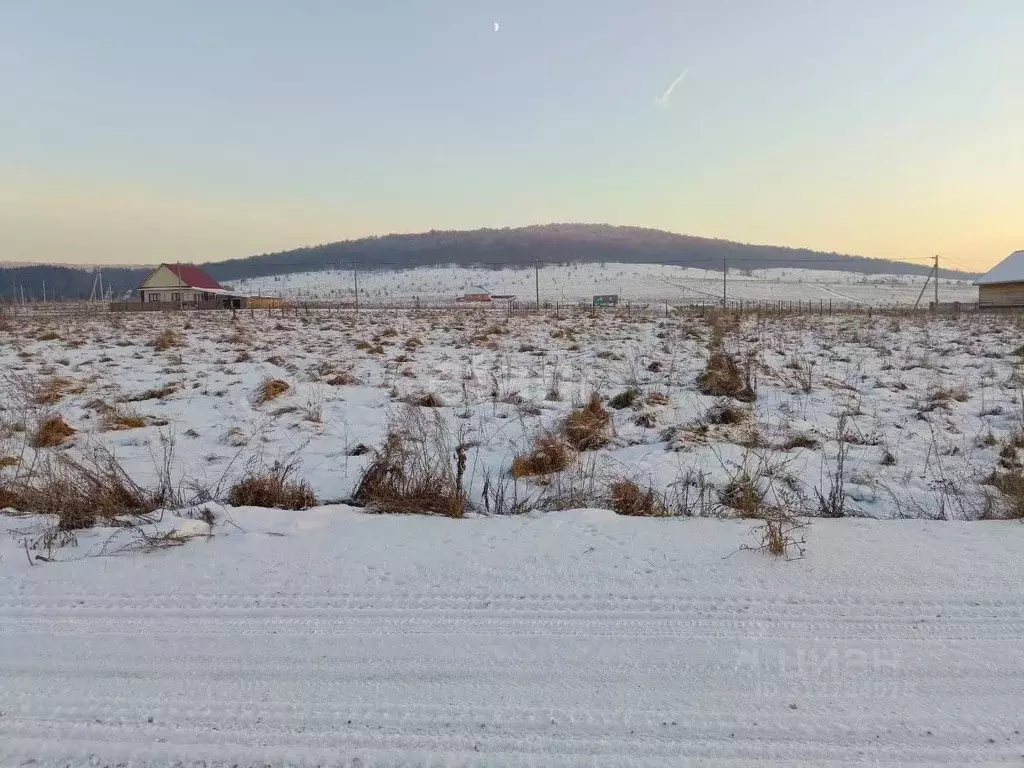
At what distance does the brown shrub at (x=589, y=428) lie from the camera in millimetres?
6594

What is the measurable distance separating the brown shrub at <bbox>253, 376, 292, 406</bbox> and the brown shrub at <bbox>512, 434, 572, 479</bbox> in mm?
4403

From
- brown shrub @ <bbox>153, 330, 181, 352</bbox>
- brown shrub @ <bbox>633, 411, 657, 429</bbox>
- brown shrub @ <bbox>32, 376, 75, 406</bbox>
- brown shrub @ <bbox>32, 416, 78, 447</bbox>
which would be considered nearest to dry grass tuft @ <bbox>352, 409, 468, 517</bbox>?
brown shrub @ <bbox>633, 411, 657, 429</bbox>

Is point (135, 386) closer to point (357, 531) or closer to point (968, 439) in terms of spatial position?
point (357, 531)

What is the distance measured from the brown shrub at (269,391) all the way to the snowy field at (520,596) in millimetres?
965

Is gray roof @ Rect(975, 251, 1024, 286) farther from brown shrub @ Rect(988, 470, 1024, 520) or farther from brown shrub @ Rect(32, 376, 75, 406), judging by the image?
brown shrub @ Rect(32, 376, 75, 406)

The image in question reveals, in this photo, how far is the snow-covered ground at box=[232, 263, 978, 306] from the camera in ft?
237

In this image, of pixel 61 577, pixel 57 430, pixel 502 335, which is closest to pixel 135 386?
pixel 57 430

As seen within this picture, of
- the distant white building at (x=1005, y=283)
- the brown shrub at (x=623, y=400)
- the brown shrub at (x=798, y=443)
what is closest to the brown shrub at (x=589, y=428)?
the brown shrub at (x=623, y=400)

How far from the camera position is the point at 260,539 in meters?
3.97

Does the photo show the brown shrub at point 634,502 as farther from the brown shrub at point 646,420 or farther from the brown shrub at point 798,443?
the brown shrub at point 646,420

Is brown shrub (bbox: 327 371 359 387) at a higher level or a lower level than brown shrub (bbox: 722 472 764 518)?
higher

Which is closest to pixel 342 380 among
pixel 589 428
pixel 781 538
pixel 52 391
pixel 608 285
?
pixel 52 391

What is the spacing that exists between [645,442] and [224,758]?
207 inches

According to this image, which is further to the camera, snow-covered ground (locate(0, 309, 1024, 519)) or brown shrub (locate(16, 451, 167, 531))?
snow-covered ground (locate(0, 309, 1024, 519))
